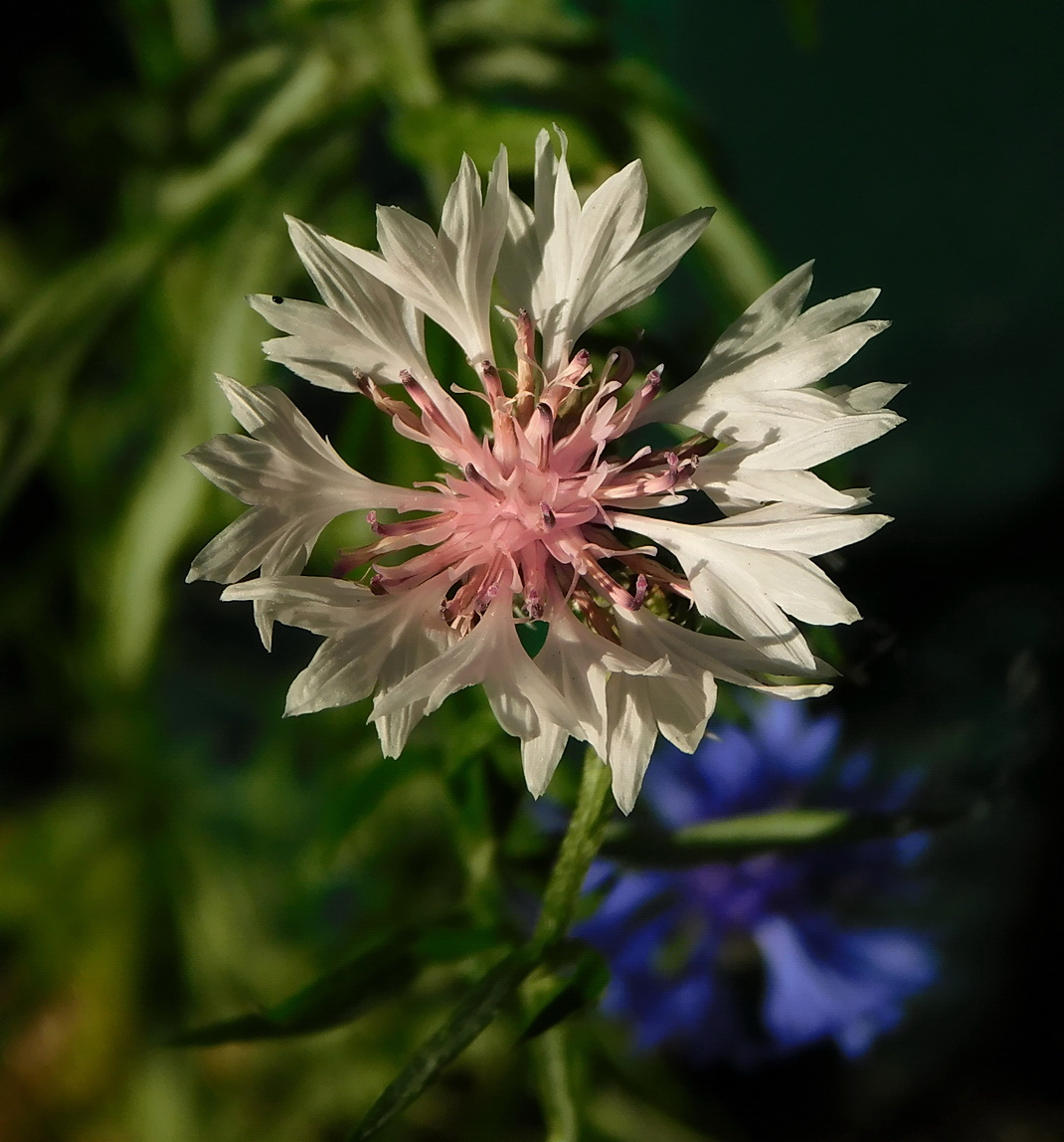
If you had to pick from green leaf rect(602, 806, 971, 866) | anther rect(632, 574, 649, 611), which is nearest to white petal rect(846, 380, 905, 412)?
anther rect(632, 574, 649, 611)

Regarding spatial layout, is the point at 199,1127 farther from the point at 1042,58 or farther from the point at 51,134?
the point at 1042,58

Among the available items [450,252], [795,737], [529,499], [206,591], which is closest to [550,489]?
[529,499]

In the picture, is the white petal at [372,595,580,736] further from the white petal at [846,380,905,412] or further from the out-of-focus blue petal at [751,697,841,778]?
the out-of-focus blue petal at [751,697,841,778]

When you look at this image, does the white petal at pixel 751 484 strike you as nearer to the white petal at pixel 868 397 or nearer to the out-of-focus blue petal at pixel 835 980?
the white petal at pixel 868 397

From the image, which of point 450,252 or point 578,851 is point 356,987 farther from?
point 450,252

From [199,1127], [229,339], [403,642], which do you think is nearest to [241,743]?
[199,1127]
